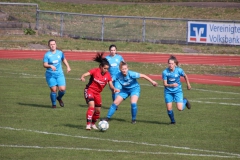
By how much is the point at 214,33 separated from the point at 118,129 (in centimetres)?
2803

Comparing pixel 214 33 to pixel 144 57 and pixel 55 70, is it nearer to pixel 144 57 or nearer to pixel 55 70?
pixel 144 57

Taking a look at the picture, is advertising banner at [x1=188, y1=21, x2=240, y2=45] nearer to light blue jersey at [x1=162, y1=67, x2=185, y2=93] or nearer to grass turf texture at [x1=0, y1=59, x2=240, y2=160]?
grass turf texture at [x1=0, y1=59, x2=240, y2=160]

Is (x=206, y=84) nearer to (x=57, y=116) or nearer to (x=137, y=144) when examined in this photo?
(x=57, y=116)

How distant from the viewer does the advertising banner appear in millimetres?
41531

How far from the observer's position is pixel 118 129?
1552 centimetres

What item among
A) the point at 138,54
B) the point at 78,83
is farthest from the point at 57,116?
the point at 138,54

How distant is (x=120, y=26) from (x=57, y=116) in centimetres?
2958

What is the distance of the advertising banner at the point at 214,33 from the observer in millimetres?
41531

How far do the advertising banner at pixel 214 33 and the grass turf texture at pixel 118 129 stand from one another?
58.7 ft

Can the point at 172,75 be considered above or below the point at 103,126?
above

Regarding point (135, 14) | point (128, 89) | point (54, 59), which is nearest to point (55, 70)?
point (54, 59)

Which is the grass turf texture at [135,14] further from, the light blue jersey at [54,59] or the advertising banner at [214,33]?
the light blue jersey at [54,59]

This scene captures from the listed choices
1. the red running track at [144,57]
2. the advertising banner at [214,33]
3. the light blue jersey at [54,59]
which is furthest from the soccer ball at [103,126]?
the advertising banner at [214,33]

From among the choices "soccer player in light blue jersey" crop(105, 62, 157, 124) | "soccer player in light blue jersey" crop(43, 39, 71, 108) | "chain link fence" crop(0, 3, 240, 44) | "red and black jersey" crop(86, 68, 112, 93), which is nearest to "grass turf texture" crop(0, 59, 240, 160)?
"soccer player in light blue jersey" crop(105, 62, 157, 124)
